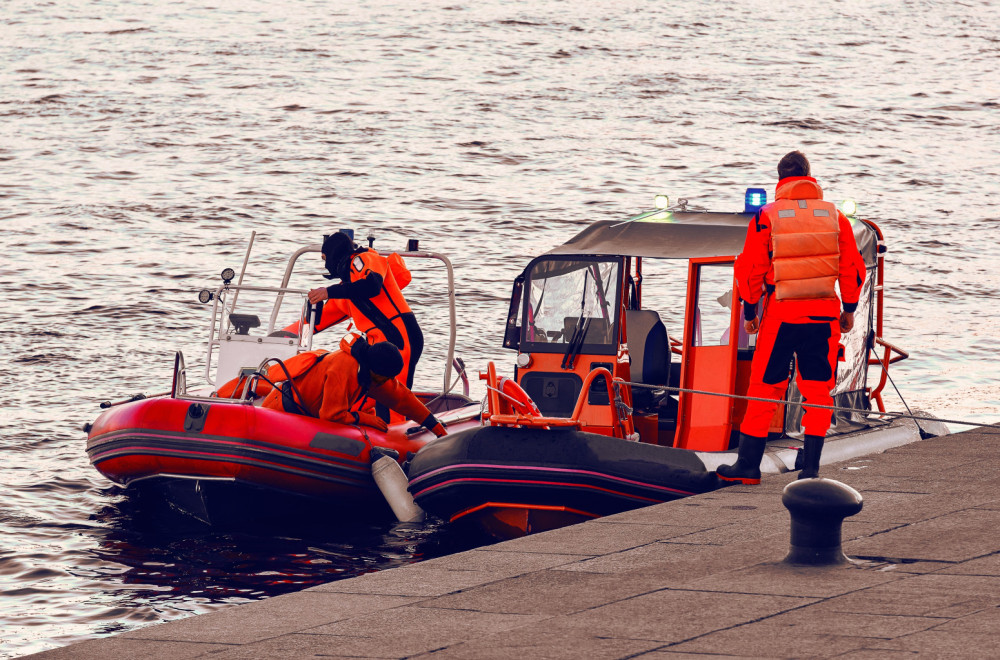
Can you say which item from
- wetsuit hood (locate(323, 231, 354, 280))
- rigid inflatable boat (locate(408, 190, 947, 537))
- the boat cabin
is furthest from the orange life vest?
wetsuit hood (locate(323, 231, 354, 280))

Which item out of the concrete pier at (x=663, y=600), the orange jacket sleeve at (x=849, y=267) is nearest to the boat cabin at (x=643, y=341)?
the orange jacket sleeve at (x=849, y=267)

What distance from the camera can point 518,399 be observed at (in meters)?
7.29

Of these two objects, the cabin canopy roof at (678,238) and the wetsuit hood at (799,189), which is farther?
the cabin canopy roof at (678,238)

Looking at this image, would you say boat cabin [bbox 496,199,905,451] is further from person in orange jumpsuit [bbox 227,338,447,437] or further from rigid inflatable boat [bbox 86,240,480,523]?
rigid inflatable boat [bbox 86,240,480,523]

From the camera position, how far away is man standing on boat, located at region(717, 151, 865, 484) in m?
6.28

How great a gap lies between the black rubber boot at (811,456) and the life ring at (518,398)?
56.3 inches

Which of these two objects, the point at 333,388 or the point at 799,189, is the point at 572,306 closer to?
the point at 333,388

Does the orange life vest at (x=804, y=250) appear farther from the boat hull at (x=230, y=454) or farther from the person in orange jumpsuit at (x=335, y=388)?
the boat hull at (x=230, y=454)

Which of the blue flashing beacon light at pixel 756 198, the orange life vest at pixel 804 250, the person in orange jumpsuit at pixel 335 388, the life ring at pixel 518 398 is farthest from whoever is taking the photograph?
the person in orange jumpsuit at pixel 335 388

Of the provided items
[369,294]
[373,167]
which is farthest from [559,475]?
[373,167]

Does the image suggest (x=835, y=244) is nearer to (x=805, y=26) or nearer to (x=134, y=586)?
(x=134, y=586)

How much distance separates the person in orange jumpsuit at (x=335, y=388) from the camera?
8094 millimetres

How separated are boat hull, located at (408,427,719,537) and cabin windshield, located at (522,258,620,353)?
36.7 inches

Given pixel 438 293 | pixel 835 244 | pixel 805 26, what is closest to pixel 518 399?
pixel 835 244
